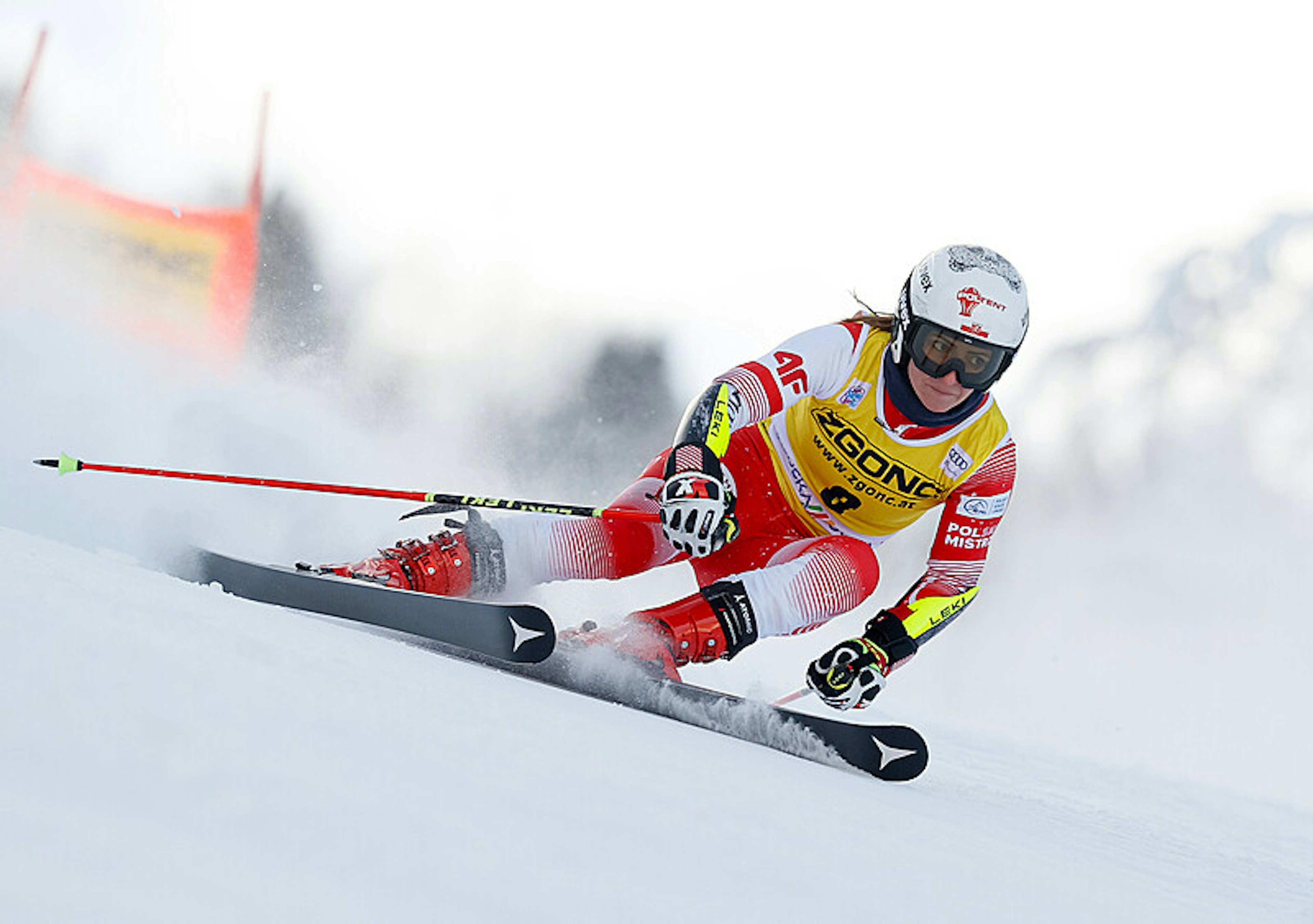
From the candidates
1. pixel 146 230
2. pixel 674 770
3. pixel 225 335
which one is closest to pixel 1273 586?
pixel 225 335

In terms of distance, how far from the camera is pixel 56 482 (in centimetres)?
344

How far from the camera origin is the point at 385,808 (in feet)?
2.61

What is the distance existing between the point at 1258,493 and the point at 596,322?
4.65 meters

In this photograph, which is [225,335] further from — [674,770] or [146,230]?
[674,770]

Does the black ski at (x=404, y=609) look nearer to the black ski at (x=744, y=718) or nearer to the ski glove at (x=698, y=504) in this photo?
the black ski at (x=744, y=718)

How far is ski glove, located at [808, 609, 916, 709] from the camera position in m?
2.79

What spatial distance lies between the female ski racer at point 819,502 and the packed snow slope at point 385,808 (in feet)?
3.13

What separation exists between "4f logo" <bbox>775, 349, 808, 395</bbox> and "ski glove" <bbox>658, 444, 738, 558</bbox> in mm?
345

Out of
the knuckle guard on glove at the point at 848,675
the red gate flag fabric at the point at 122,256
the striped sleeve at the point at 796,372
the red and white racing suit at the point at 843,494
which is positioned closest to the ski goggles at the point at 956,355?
the red and white racing suit at the point at 843,494

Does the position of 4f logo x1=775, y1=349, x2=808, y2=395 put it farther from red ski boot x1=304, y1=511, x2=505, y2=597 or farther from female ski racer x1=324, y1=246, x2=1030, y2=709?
red ski boot x1=304, y1=511, x2=505, y2=597

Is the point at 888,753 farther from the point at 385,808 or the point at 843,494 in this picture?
the point at 385,808

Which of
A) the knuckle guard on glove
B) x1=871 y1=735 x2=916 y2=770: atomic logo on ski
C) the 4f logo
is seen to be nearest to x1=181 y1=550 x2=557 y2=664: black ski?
x1=871 y1=735 x2=916 y2=770: atomic logo on ski

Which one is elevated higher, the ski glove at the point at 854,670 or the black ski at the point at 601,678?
the ski glove at the point at 854,670

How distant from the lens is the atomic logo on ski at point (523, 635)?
226 cm
